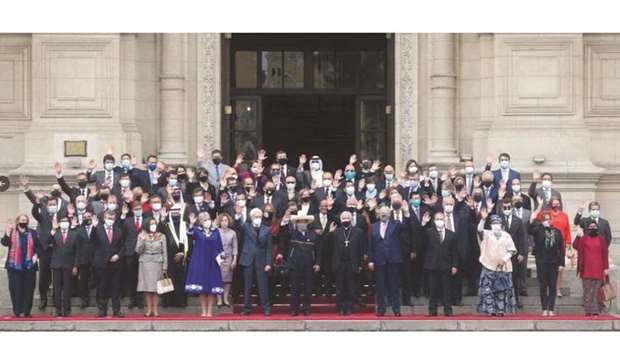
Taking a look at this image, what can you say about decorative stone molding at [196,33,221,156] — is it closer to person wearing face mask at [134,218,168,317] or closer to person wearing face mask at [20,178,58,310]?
person wearing face mask at [20,178,58,310]

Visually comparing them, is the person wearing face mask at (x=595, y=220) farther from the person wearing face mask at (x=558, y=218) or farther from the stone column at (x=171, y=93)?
the stone column at (x=171, y=93)

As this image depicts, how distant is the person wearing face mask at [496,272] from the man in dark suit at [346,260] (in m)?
2.30

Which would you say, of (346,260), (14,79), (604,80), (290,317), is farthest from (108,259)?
(604,80)

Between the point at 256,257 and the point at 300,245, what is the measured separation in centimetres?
85

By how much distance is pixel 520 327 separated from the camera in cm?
3183

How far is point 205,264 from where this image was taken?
32562mm

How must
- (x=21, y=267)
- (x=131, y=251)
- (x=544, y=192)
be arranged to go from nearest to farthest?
(x=21, y=267) → (x=131, y=251) → (x=544, y=192)

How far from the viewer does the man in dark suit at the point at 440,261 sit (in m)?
32.7

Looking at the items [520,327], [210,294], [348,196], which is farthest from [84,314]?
[520,327]

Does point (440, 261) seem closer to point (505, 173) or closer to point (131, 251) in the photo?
point (505, 173)

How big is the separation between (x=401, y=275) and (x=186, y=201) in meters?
4.31

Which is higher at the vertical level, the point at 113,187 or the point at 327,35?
the point at 327,35

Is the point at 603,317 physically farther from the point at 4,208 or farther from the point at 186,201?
the point at 4,208

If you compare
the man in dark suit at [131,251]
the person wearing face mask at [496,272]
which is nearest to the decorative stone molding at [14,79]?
the man in dark suit at [131,251]
